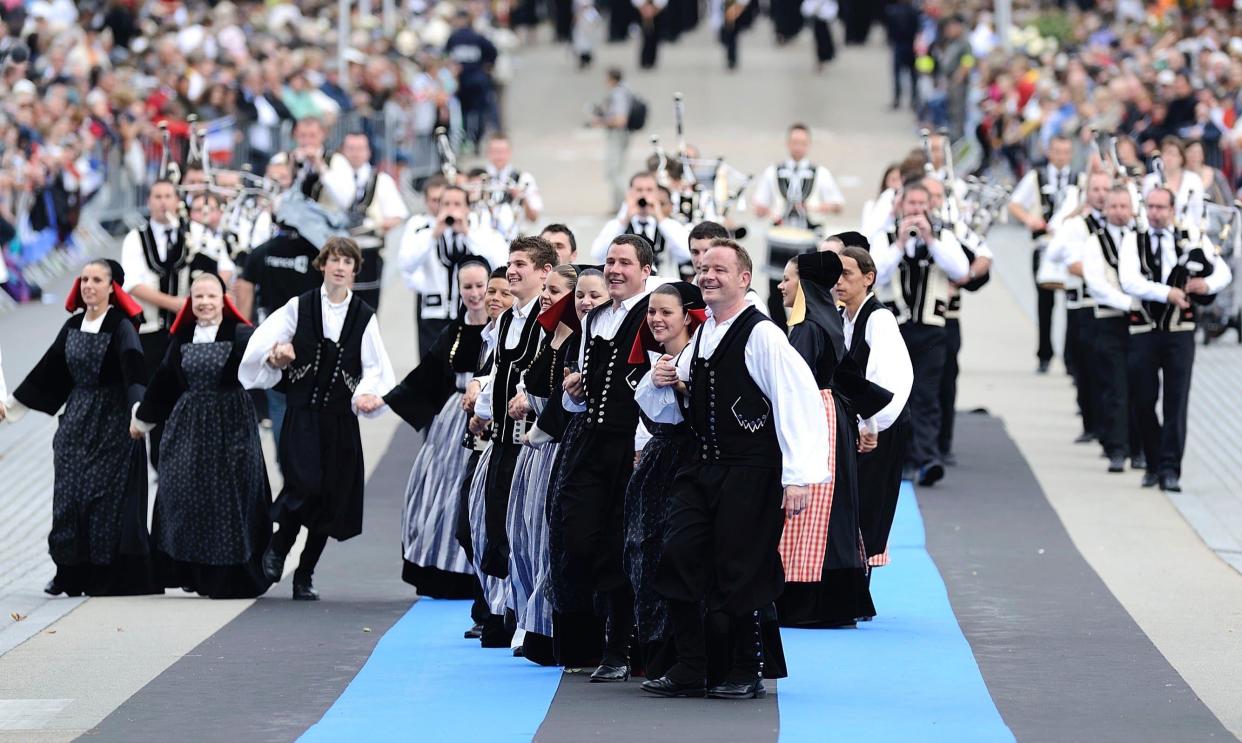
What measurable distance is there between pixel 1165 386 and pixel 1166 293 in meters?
0.63

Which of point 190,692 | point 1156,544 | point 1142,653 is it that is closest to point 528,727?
point 190,692

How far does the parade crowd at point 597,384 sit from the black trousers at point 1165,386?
20 mm

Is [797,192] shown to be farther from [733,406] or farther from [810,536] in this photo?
[733,406]

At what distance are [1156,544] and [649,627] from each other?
17.4 ft

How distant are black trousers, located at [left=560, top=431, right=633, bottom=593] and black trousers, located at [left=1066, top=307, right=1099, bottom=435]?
741 cm

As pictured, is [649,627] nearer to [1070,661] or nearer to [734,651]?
[734,651]

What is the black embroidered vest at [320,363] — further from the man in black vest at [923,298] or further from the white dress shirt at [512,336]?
the man in black vest at [923,298]

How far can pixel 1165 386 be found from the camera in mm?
15125

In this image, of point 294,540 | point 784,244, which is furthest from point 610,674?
point 784,244

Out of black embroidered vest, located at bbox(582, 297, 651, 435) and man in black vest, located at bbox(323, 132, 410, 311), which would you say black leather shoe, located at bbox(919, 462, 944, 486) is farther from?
black embroidered vest, located at bbox(582, 297, 651, 435)

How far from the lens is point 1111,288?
1528cm

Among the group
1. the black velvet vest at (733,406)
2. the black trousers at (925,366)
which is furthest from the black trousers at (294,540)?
the black trousers at (925,366)

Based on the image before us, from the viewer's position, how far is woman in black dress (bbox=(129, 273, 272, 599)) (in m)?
12.0

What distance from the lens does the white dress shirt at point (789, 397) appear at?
8789 millimetres
